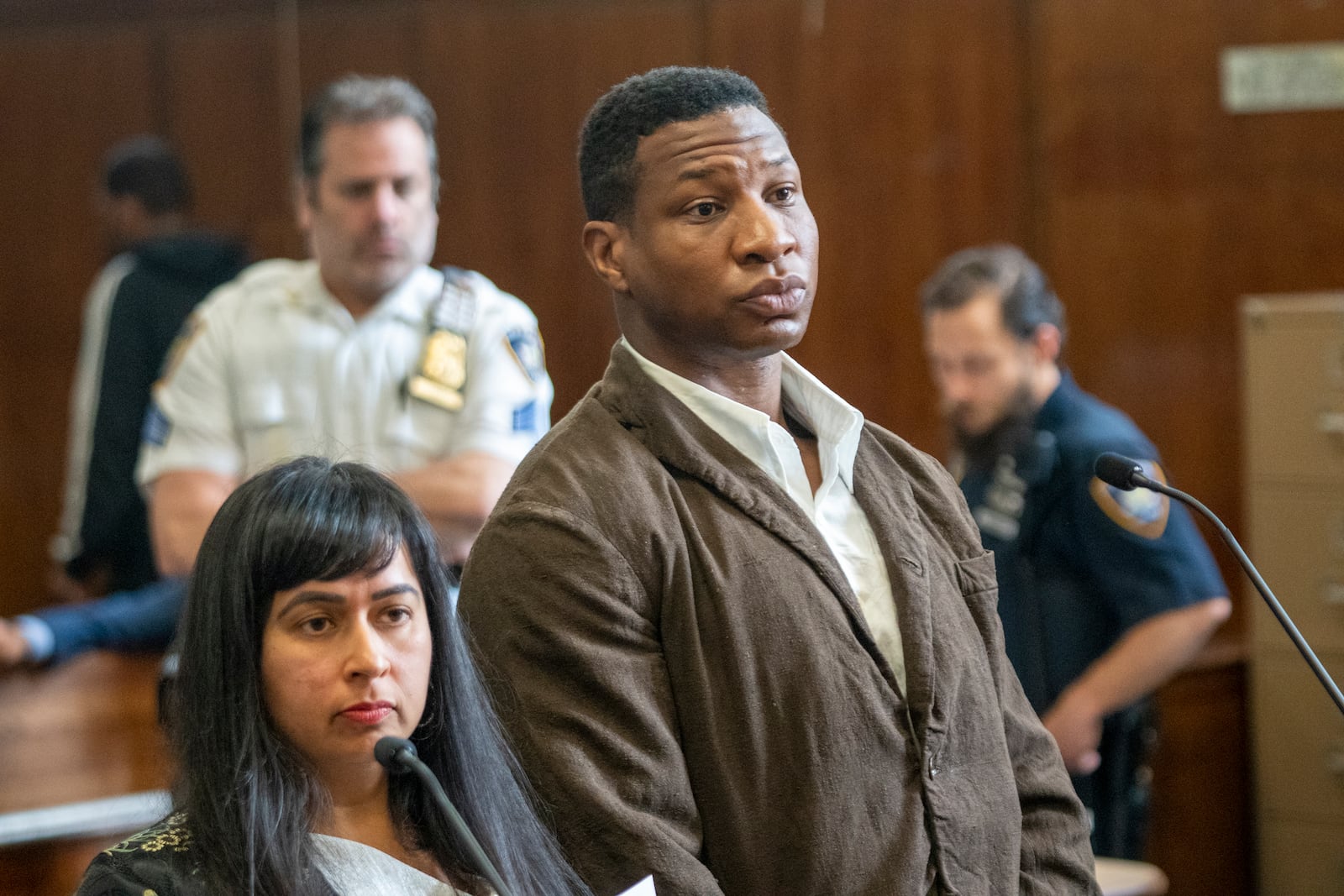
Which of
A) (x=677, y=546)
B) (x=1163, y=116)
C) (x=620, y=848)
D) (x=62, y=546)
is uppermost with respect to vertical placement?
(x=1163, y=116)

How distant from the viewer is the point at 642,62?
4.10 meters

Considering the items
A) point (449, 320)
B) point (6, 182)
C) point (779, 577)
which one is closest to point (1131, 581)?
point (449, 320)

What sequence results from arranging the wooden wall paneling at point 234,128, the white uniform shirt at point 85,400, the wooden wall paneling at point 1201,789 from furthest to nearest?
the wooden wall paneling at point 234,128 < the wooden wall paneling at point 1201,789 < the white uniform shirt at point 85,400

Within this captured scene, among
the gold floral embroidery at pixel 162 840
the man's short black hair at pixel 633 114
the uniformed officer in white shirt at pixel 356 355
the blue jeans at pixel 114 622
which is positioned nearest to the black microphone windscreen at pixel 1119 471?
the man's short black hair at pixel 633 114

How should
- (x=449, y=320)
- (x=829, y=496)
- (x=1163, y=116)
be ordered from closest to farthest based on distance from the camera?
1. (x=829, y=496)
2. (x=449, y=320)
3. (x=1163, y=116)

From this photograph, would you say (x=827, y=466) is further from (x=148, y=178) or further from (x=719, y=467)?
(x=148, y=178)

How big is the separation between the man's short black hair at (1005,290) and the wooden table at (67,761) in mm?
1507

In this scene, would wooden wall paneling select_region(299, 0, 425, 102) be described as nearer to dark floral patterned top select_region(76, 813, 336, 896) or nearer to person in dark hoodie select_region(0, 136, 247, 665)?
person in dark hoodie select_region(0, 136, 247, 665)

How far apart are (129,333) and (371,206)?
148cm

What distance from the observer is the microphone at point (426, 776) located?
3.69ft

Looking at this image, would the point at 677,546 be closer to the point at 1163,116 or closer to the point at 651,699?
the point at 651,699

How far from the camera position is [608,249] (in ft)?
4.64

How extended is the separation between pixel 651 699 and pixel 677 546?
0.41 ft

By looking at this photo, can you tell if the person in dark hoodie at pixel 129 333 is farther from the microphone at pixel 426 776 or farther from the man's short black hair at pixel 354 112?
the microphone at pixel 426 776
